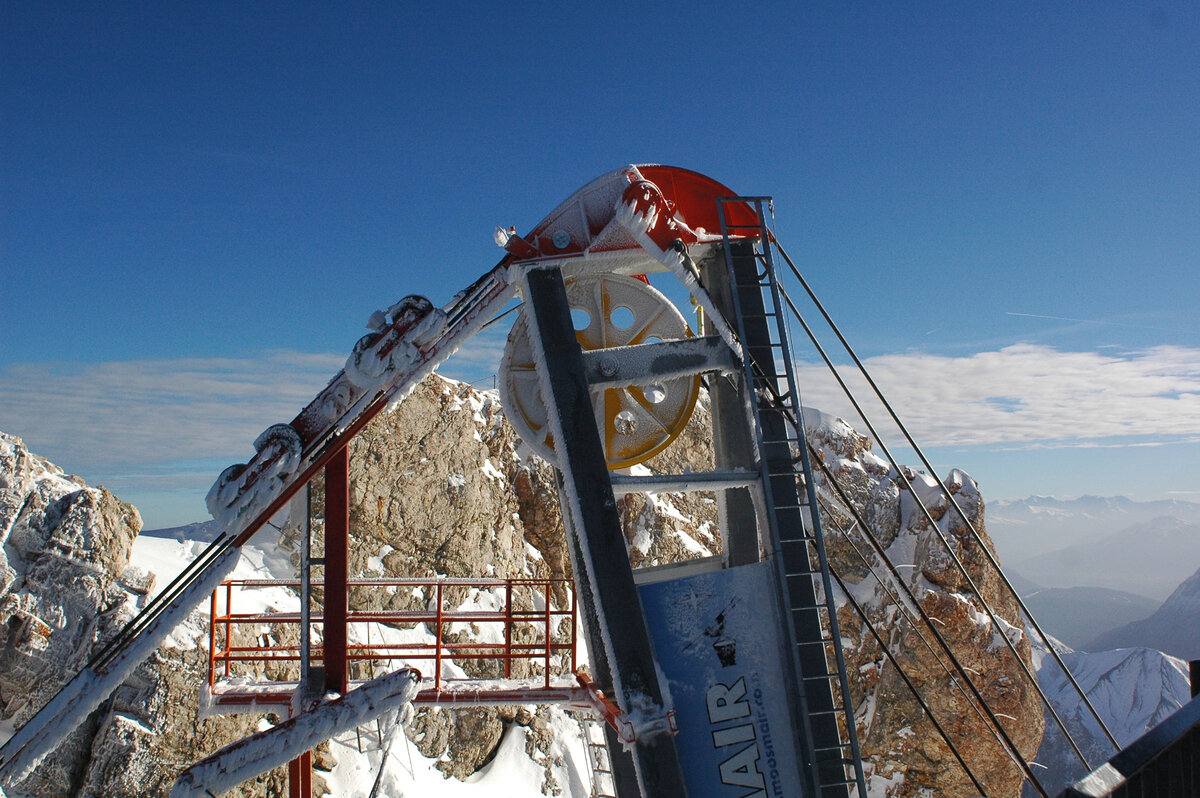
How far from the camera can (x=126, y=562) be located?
13.0 metres

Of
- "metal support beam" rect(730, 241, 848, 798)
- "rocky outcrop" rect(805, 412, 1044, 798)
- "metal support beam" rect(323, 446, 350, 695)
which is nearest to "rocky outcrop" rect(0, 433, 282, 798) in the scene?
"metal support beam" rect(323, 446, 350, 695)

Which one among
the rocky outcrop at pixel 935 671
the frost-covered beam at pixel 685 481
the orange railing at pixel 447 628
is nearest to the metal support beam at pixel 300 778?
the orange railing at pixel 447 628

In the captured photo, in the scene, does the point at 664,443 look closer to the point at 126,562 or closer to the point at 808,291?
the point at 808,291

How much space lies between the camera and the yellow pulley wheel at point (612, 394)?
8.35 metres

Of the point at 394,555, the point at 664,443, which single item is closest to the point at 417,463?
the point at 394,555

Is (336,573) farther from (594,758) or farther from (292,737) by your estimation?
(594,758)

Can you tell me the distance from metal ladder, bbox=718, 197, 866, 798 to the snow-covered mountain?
215 ft

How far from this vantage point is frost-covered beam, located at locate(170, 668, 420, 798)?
6.16 metres

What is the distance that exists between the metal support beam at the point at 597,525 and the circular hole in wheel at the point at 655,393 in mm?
1843

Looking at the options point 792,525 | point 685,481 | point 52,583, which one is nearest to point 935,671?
point 792,525

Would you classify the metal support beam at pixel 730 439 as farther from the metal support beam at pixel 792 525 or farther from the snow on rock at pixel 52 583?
the snow on rock at pixel 52 583

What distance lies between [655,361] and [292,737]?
495 cm

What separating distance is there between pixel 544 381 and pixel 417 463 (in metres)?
14.1

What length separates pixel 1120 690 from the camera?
265ft
